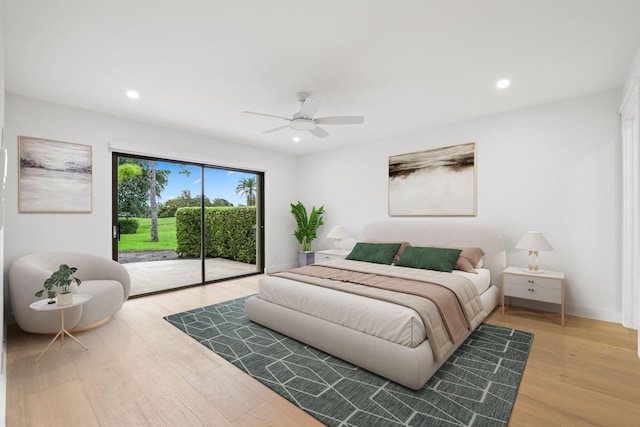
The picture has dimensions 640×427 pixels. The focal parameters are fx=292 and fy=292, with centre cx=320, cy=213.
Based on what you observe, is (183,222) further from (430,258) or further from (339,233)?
(430,258)

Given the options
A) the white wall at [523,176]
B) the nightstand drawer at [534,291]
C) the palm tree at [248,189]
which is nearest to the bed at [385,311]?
the nightstand drawer at [534,291]

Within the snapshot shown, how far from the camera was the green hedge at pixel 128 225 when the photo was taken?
438 centimetres

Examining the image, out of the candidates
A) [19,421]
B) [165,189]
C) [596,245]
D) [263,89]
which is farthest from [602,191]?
[165,189]

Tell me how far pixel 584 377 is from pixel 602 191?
7.55 ft

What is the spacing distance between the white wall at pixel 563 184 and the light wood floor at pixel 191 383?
2.03ft

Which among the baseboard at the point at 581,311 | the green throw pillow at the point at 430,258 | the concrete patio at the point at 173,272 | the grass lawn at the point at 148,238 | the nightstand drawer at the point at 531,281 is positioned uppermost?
the grass lawn at the point at 148,238

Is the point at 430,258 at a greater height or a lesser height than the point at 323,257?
greater

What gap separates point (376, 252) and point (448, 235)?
1114mm

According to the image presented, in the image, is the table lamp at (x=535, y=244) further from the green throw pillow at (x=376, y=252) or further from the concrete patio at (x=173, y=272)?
the concrete patio at (x=173, y=272)

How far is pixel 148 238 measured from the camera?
4.72 metres

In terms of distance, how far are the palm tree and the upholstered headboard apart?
2.48 m

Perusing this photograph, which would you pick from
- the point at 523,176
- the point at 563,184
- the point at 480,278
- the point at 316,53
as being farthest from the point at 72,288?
the point at 563,184

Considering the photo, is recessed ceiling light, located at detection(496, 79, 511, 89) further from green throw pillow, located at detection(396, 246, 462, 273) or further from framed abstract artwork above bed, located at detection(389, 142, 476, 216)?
green throw pillow, located at detection(396, 246, 462, 273)

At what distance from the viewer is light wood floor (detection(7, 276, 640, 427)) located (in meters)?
1.86
